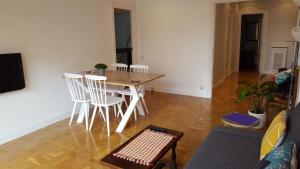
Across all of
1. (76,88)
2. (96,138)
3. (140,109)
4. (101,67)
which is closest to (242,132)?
(96,138)

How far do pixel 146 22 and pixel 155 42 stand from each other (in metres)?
0.54

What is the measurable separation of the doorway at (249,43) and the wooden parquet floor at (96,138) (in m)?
5.02

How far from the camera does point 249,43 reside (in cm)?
893

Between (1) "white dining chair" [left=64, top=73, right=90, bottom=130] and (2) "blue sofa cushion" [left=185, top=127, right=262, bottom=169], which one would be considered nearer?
(2) "blue sofa cushion" [left=185, top=127, right=262, bottom=169]

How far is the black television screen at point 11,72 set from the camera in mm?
2854

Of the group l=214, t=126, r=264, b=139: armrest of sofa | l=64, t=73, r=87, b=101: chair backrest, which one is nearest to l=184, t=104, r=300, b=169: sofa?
l=214, t=126, r=264, b=139: armrest of sofa

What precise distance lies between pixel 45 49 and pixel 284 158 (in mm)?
3439

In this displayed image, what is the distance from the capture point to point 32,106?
3.33 m

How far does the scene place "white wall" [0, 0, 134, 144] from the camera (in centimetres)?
301

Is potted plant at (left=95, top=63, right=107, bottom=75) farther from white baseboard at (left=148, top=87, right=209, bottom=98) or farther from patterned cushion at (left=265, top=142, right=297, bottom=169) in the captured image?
patterned cushion at (left=265, top=142, right=297, bottom=169)

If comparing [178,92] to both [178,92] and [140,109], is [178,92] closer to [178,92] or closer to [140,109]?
[178,92]

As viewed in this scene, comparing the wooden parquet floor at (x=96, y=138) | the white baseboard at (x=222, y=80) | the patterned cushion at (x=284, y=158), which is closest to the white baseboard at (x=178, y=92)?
the wooden parquet floor at (x=96, y=138)

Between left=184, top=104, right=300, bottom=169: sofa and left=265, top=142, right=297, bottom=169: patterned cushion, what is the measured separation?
0.12 meters

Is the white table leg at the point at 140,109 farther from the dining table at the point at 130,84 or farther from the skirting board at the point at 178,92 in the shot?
the skirting board at the point at 178,92
